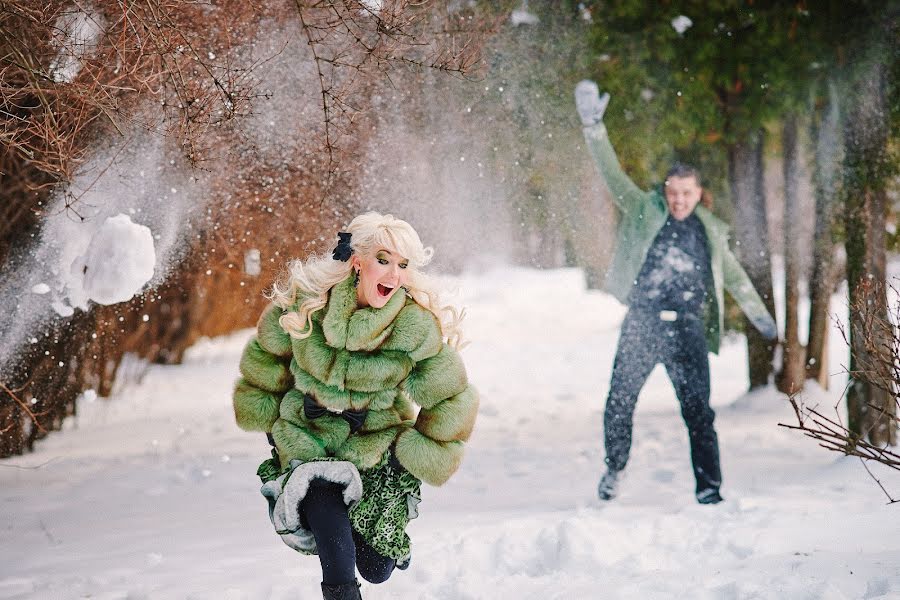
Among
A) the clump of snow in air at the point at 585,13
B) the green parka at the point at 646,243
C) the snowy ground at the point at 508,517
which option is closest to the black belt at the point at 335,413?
the snowy ground at the point at 508,517

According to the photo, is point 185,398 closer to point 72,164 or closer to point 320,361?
point 72,164

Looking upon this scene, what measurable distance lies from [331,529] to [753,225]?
212 inches

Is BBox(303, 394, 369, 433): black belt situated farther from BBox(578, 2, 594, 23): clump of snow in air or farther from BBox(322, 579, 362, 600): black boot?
BBox(578, 2, 594, 23): clump of snow in air

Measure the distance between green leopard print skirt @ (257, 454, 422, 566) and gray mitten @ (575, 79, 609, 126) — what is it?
2743 millimetres

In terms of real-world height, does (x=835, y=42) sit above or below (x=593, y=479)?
above

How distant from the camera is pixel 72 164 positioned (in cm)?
439

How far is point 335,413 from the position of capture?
111 inches

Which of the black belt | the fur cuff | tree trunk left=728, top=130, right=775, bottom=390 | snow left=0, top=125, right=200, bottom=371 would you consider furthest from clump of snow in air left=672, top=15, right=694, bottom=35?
the fur cuff

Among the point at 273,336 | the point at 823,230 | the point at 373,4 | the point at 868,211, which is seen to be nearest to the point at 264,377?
the point at 273,336

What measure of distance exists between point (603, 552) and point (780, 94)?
4.14 m

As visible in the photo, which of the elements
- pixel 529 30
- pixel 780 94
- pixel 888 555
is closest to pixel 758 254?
pixel 780 94

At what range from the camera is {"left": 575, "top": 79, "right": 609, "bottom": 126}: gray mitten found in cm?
481

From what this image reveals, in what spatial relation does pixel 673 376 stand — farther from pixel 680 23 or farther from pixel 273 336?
pixel 680 23

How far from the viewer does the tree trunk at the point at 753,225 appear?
691cm
